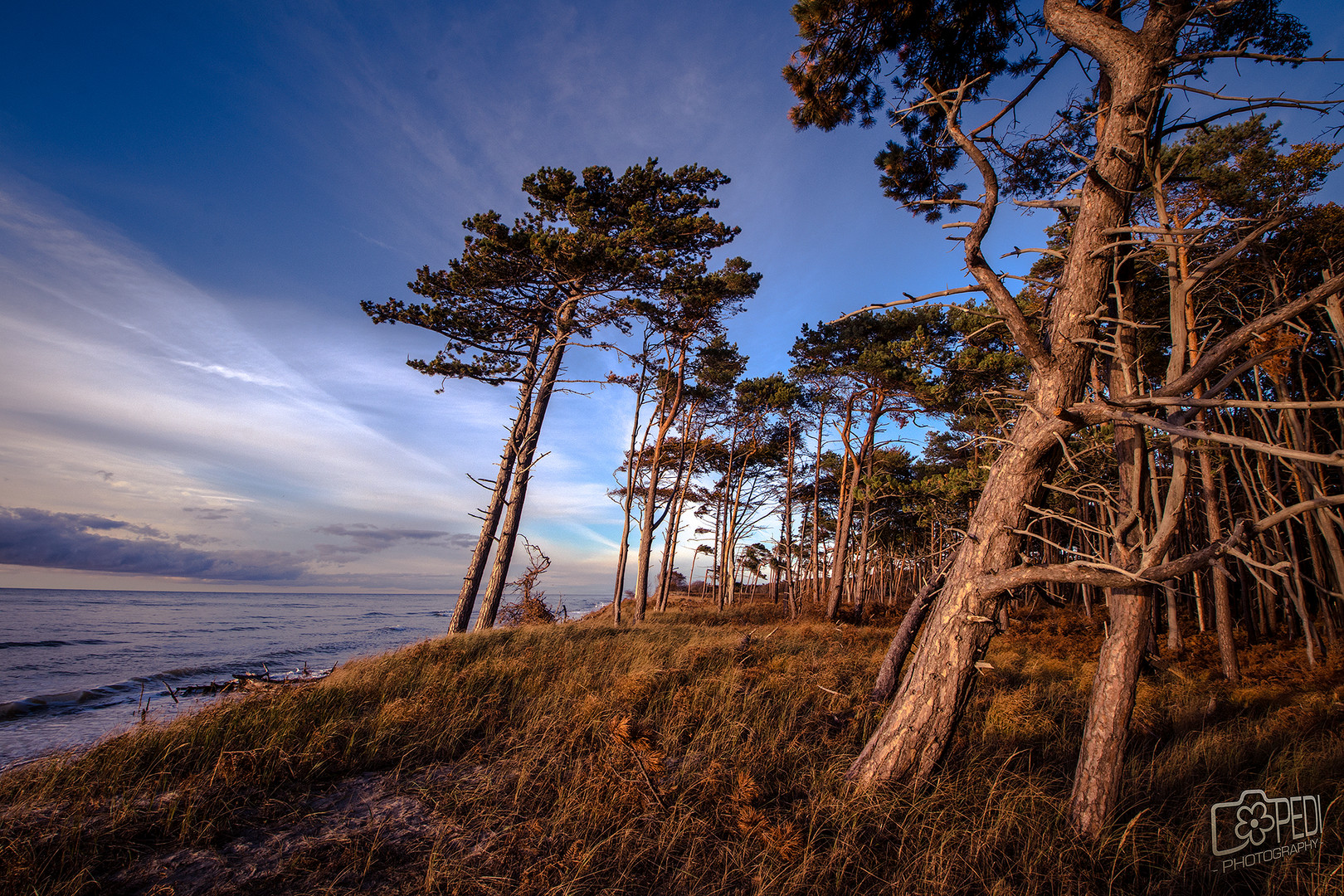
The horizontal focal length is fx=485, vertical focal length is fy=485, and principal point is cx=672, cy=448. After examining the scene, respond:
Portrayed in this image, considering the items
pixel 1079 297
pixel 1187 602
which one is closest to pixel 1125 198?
pixel 1079 297

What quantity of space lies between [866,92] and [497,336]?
9.42 meters

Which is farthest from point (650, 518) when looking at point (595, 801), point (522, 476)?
point (595, 801)

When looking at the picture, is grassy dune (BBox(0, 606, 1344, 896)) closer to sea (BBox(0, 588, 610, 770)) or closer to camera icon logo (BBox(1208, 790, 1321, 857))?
camera icon logo (BBox(1208, 790, 1321, 857))

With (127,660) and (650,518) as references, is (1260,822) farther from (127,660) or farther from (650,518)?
(127,660)

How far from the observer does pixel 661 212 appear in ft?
36.9

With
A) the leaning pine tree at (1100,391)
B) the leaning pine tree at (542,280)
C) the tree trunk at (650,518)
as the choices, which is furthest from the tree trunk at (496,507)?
the leaning pine tree at (1100,391)

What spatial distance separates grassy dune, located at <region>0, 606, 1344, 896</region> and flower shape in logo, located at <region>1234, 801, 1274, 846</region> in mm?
209

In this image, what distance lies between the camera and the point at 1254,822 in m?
3.49

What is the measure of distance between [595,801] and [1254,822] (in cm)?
473

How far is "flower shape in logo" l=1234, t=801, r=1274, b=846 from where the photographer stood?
3.38 metres

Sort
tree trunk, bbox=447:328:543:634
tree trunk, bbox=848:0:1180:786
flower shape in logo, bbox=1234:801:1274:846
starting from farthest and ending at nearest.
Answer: tree trunk, bbox=447:328:543:634 < tree trunk, bbox=848:0:1180:786 < flower shape in logo, bbox=1234:801:1274:846

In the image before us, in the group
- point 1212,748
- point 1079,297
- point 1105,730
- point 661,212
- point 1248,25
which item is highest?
point 661,212

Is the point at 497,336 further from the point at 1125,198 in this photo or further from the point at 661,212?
the point at 1125,198

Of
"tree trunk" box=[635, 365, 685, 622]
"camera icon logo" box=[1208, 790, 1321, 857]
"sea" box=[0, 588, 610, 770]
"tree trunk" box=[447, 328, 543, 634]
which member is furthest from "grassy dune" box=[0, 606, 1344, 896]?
"tree trunk" box=[635, 365, 685, 622]
